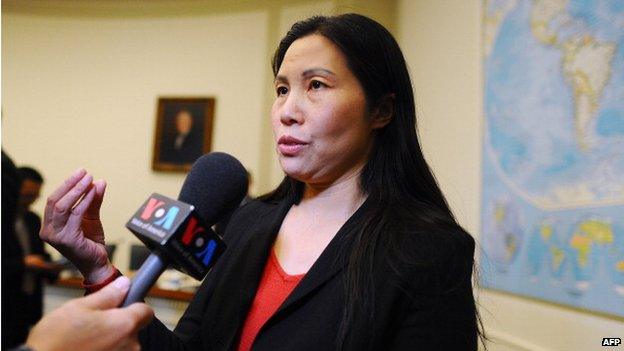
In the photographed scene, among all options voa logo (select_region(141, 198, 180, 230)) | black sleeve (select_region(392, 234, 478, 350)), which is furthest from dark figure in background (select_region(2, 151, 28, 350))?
black sleeve (select_region(392, 234, 478, 350))

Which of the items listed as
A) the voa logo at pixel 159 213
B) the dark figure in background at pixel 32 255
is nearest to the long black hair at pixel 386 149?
the voa logo at pixel 159 213

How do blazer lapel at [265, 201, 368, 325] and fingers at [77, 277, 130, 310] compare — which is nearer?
fingers at [77, 277, 130, 310]

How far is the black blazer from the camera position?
2.98 ft

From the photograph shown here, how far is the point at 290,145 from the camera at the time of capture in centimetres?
109

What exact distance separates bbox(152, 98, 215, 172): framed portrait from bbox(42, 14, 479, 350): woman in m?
3.56

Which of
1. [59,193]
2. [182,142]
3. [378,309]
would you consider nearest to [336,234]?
[378,309]

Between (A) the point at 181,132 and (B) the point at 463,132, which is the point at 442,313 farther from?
(A) the point at 181,132

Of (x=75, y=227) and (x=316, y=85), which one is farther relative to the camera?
(x=316, y=85)

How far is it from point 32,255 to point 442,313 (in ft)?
9.89

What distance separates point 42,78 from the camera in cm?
512

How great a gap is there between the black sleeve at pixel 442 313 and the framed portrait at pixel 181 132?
399 centimetres

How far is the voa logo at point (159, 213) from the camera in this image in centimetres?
72

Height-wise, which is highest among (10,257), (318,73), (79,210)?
(318,73)

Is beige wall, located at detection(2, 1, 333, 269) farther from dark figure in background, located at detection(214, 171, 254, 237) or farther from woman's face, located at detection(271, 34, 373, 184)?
woman's face, located at detection(271, 34, 373, 184)
